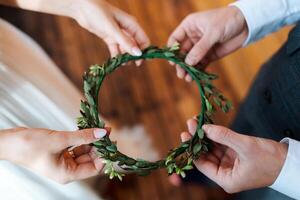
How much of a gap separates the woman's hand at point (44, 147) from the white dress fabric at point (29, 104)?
0.05m

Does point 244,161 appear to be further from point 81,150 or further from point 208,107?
point 81,150

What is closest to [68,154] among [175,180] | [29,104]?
[29,104]

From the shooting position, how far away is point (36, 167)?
0.56 meters

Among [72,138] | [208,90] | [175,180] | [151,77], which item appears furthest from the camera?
[151,77]

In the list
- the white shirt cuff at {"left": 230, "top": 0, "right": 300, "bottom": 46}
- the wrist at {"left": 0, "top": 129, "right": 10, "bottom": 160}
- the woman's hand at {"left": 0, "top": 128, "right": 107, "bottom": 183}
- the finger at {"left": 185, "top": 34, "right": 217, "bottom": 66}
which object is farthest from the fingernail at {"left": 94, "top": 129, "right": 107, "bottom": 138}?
the white shirt cuff at {"left": 230, "top": 0, "right": 300, "bottom": 46}

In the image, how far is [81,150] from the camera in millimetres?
623

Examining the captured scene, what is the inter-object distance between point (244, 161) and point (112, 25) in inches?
14.0

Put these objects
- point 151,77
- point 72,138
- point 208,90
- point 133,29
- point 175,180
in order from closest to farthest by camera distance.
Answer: point 72,138, point 208,90, point 133,29, point 175,180, point 151,77

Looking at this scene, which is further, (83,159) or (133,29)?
(133,29)

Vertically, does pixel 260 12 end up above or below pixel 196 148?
above

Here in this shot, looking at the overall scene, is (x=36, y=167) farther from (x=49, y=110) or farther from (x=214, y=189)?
(x=214, y=189)

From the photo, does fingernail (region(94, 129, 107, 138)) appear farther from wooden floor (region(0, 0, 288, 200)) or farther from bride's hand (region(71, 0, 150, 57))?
wooden floor (region(0, 0, 288, 200))

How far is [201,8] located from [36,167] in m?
1.13

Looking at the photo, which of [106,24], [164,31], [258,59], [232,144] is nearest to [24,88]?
[106,24]
